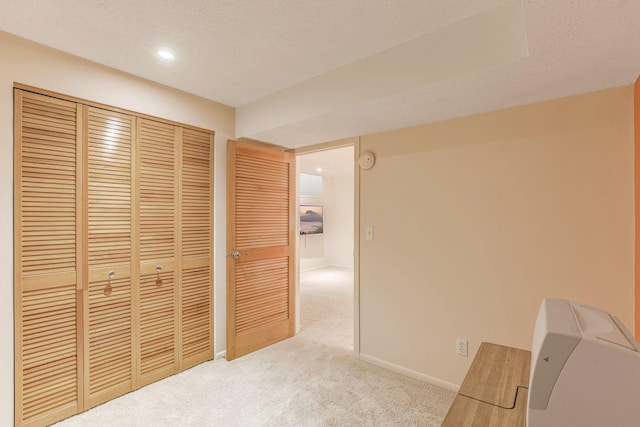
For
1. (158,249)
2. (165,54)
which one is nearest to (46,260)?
(158,249)

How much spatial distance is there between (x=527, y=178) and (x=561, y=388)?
1.53 metres

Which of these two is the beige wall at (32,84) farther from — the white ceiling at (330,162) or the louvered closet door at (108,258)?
the white ceiling at (330,162)

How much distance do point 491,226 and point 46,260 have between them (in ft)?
9.32

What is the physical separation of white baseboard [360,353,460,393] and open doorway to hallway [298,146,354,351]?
85.0 inches

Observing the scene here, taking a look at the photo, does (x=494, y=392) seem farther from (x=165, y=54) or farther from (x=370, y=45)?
(x=165, y=54)

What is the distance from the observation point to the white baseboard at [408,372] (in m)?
2.23

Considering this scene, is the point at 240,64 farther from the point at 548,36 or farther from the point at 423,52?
Answer: the point at 548,36

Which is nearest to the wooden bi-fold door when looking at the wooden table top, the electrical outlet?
the electrical outlet

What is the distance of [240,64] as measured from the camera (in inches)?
78.9

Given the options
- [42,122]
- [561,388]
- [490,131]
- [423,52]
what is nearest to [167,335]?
[42,122]

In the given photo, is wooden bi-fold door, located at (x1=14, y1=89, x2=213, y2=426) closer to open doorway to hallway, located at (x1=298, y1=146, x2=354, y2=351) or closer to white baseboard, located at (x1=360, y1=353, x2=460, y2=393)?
→ white baseboard, located at (x1=360, y1=353, x2=460, y2=393)

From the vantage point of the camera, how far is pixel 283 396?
7.05ft

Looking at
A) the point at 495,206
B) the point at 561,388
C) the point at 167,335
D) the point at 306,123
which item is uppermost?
the point at 306,123

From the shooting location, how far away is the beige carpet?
190cm
